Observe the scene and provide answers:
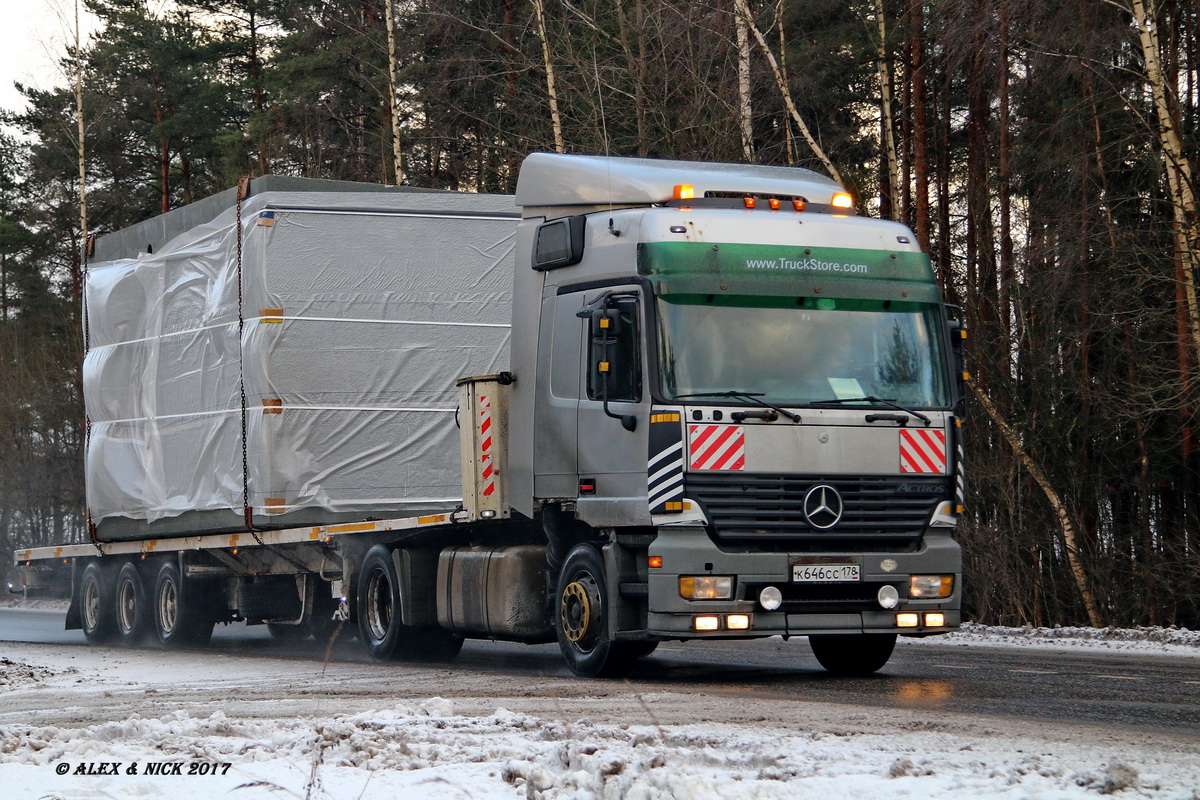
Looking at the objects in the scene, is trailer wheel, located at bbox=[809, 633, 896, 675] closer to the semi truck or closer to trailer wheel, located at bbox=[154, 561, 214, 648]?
the semi truck

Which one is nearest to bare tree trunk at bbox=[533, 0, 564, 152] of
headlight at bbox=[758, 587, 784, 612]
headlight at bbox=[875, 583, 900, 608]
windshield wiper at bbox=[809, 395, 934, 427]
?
windshield wiper at bbox=[809, 395, 934, 427]

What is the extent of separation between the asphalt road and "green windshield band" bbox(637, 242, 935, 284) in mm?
2793

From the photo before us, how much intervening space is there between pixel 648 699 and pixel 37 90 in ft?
130

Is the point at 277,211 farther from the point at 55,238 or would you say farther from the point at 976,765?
the point at 55,238

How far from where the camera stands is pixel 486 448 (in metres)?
12.1

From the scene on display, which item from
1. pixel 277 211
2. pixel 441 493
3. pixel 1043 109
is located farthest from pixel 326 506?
pixel 1043 109

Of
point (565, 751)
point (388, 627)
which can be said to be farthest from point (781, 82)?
point (565, 751)

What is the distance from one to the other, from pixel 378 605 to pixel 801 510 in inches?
209

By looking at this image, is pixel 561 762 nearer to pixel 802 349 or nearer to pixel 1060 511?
pixel 802 349

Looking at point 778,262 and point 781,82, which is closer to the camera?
point 778,262

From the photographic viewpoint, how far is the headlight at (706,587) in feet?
33.3

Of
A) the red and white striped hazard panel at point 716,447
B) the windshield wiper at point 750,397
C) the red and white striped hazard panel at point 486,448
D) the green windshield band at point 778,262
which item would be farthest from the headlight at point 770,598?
the red and white striped hazard panel at point 486,448

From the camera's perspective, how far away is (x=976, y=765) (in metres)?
6.32

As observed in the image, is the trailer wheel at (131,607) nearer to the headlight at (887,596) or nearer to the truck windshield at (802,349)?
the truck windshield at (802,349)
